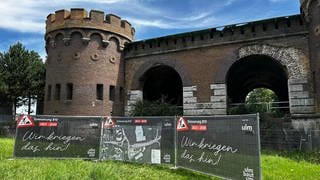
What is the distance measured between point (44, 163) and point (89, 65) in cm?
1296

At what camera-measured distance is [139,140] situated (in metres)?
10.3

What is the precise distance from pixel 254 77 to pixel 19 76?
22942 millimetres

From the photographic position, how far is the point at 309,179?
8594 mm

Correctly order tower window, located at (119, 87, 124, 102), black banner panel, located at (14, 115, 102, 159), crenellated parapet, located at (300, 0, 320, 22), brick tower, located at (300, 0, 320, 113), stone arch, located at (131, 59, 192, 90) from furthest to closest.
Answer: tower window, located at (119, 87, 124, 102) → stone arch, located at (131, 59, 192, 90) → crenellated parapet, located at (300, 0, 320, 22) → brick tower, located at (300, 0, 320, 113) → black banner panel, located at (14, 115, 102, 159)

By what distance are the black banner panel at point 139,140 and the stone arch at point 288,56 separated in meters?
10.7

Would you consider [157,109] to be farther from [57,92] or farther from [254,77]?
[254,77]

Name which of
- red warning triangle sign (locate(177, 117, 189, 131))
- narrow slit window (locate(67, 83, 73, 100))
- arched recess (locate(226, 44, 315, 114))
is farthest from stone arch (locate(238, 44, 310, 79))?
narrow slit window (locate(67, 83, 73, 100))

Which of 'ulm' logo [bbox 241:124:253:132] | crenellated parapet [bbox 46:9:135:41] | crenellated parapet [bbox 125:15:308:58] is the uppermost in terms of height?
crenellated parapet [bbox 46:9:135:41]

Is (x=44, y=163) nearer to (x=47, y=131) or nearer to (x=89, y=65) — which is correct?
(x=47, y=131)

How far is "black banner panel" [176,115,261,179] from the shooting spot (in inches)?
278

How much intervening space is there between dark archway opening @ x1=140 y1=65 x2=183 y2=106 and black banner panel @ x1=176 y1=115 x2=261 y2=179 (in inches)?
507

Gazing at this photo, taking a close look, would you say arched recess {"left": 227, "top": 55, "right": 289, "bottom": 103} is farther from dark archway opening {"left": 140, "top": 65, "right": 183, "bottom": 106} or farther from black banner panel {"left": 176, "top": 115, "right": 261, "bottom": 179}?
black banner panel {"left": 176, "top": 115, "right": 261, "bottom": 179}

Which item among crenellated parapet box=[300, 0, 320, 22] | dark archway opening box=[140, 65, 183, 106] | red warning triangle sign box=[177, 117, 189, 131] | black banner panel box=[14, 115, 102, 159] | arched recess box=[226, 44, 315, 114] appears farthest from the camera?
dark archway opening box=[140, 65, 183, 106]

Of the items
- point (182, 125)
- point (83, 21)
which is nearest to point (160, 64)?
point (83, 21)
